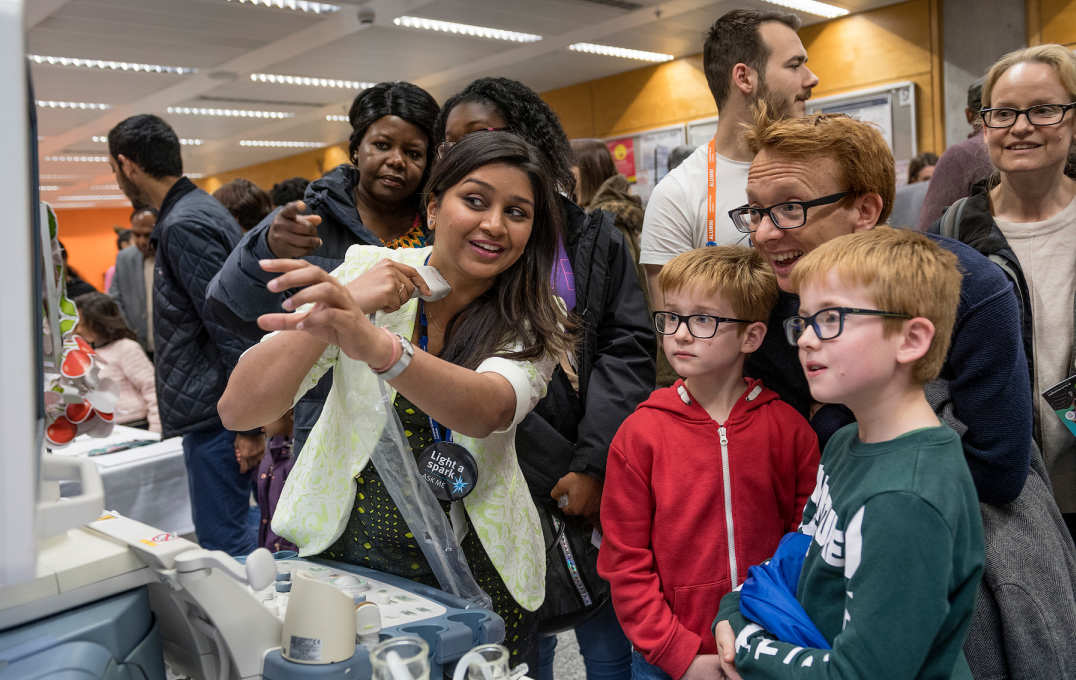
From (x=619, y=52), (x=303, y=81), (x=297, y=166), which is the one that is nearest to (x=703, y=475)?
(x=619, y=52)

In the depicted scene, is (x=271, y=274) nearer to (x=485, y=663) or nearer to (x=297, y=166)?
(x=485, y=663)

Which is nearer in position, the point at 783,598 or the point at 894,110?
the point at 783,598

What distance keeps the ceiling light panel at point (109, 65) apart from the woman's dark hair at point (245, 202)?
5340mm

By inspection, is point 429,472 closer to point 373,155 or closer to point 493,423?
point 493,423

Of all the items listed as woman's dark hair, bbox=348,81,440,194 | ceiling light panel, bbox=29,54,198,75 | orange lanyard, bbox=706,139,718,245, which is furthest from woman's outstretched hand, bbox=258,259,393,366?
ceiling light panel, bbox=29,54,198,75

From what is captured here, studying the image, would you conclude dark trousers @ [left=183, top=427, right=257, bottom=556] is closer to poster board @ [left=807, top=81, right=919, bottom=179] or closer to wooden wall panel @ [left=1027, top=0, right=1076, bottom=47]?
poster board @ [left=807, top=81, right=919, bottom=179]

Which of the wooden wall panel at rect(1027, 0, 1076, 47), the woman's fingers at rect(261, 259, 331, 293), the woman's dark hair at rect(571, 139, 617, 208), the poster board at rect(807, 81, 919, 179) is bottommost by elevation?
the woman's fingers at rect(261, 259, 331, 293)

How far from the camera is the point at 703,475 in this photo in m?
1.43

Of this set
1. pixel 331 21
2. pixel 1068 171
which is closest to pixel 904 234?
pixel 1068 171

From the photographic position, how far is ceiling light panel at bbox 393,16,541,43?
7898 mm

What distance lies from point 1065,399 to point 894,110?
265 inches

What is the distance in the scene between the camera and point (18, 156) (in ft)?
1.79

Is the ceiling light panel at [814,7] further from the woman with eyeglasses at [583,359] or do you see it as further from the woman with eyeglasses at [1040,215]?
the woman with eyeglasses at [583,359]

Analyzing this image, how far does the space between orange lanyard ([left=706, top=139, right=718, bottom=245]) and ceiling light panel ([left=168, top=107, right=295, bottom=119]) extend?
426 inches
